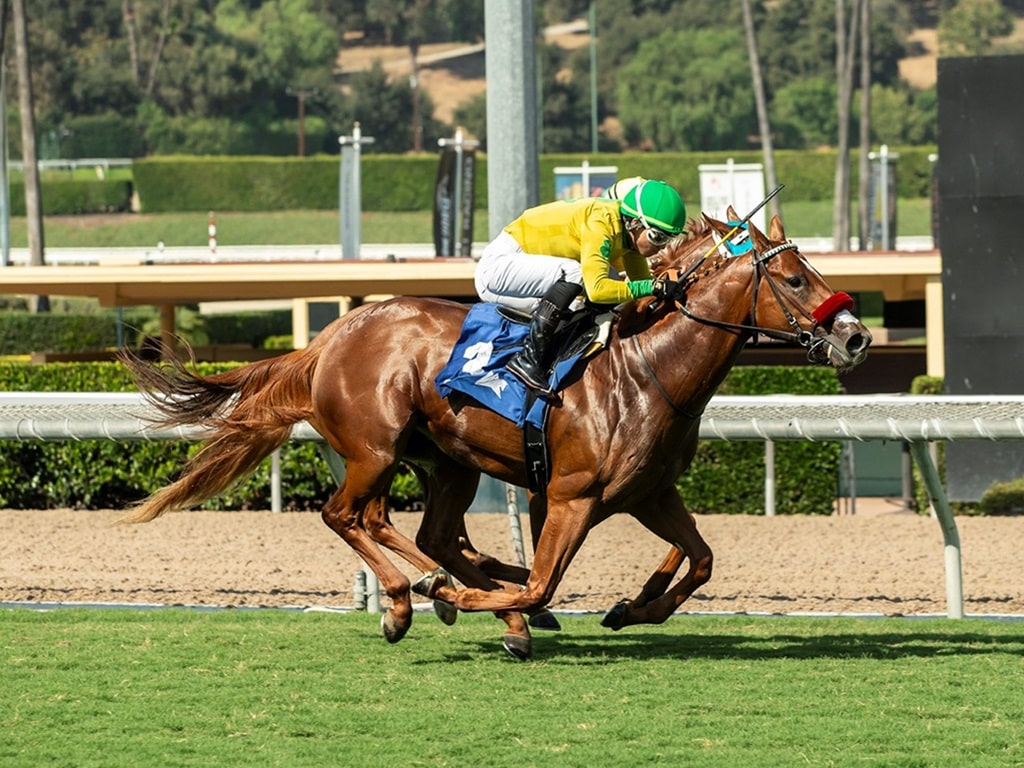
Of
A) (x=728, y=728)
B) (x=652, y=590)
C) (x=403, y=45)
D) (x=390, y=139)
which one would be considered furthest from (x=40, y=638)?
(x=403, y=45)

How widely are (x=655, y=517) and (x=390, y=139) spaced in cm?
7340

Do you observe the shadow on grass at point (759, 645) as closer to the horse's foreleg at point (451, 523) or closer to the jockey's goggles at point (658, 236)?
the horse's foreleg at point (451, 523)

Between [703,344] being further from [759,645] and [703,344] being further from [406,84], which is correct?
[406,84]

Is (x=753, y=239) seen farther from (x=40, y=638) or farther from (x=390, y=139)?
(x=390, y=139)

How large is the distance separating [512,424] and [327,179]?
174ft

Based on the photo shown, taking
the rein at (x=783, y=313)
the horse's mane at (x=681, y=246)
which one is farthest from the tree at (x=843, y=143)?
the rein at (x=783, y=313)

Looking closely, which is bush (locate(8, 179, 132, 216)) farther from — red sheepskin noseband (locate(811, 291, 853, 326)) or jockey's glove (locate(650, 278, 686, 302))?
red sheepskin noseband (locate(811, 291, 853, 326))

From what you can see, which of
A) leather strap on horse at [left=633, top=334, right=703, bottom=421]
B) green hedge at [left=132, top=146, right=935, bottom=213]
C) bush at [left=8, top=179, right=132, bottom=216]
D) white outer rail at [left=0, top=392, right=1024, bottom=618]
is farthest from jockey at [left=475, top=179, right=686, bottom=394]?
bush at [left=8, top=179, right=132, bottom=216]

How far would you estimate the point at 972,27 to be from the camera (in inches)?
3317

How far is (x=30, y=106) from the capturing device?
3375 cm

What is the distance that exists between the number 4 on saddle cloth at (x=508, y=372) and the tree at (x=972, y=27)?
81056mm

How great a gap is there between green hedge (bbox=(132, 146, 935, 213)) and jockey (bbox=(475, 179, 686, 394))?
2005 inches

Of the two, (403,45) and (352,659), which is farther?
(403,45)

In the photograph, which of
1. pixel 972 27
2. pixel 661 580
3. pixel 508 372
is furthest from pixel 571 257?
pixel 972 27
